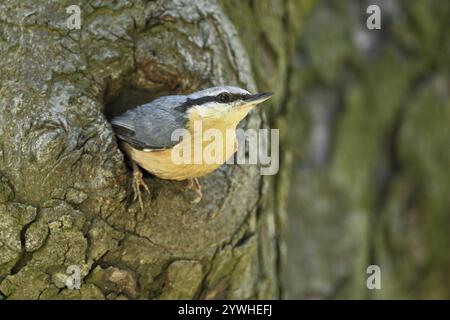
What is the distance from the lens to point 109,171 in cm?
319

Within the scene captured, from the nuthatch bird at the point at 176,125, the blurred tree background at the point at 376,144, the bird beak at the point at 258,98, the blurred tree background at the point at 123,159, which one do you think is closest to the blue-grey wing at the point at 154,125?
the nuthatch bird at the point at 176,125

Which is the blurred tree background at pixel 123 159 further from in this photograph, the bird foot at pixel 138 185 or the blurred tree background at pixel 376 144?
the blurred tree background at pixel 376 144

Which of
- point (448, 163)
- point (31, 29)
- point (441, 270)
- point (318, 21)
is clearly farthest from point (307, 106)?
point (31, 29)

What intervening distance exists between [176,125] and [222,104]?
0.81 feet

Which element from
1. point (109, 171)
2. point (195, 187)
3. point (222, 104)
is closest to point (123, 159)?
point (109, 171)

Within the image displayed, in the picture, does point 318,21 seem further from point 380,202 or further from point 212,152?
point 212,152

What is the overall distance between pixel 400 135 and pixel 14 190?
133 inches

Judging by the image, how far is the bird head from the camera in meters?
3.32

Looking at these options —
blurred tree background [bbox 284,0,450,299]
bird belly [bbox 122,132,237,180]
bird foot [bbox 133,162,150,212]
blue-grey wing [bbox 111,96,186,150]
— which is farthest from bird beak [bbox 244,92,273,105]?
blurred tree background [bbox 284,0,450,299]

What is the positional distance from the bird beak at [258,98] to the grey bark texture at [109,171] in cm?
27

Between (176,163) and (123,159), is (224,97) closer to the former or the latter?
(176,163)

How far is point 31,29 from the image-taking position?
322 centimetres

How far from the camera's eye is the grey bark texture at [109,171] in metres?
3.11
